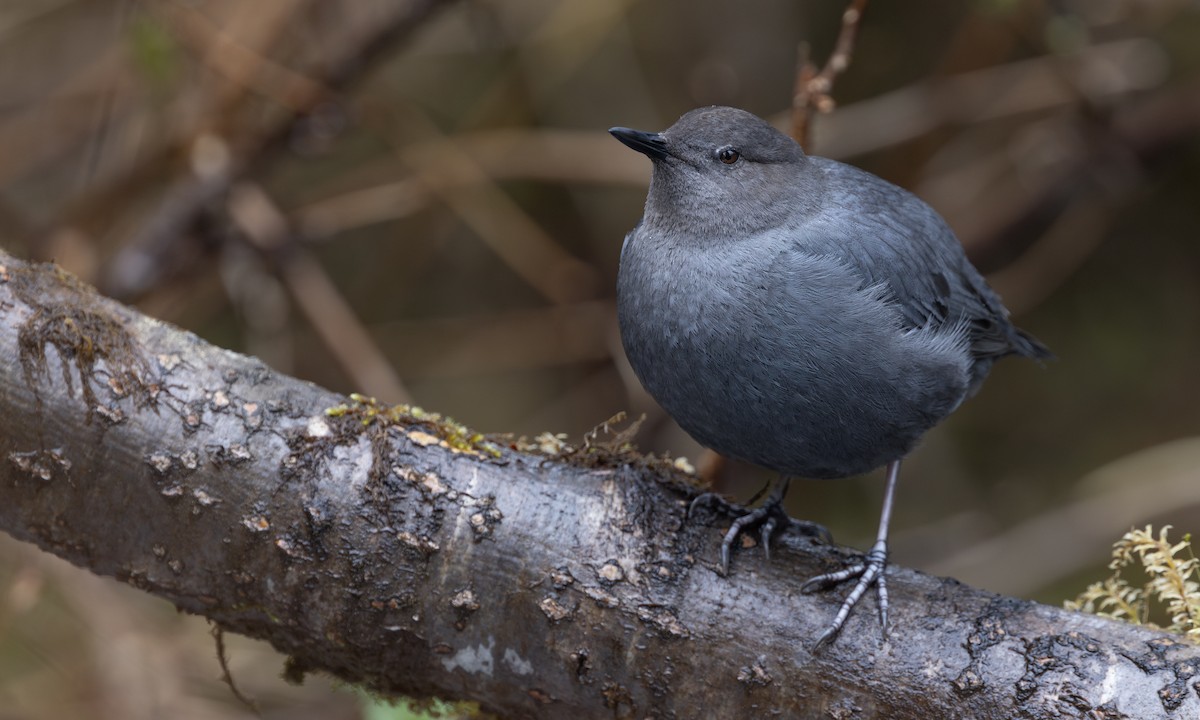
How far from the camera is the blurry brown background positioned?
465 cm

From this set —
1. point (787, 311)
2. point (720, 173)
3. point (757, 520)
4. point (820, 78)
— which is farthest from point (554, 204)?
point (757, 520)

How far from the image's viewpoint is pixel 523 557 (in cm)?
245

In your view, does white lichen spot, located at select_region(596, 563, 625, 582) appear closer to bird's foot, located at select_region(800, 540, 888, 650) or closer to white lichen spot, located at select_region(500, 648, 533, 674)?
white lichen spot, located at select_region(500, 648, 533, 674)

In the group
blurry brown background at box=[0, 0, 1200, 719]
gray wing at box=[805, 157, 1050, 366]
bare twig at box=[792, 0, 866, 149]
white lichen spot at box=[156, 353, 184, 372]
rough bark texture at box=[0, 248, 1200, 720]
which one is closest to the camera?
rough bark texture at box=[0, 248, 1200, 720]

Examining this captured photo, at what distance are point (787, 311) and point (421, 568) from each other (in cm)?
116

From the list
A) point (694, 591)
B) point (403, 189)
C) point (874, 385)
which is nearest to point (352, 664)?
point (694, 591)

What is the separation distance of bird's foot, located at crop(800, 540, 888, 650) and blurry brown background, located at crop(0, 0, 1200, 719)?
1669mm

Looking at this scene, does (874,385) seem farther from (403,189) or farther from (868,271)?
(403,189)

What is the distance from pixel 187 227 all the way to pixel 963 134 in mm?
4040

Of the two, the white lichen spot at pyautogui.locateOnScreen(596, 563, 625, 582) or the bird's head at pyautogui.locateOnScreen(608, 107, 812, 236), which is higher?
the bird's head at pyautogui.locateOnScreen(608, 107, 812, 236)

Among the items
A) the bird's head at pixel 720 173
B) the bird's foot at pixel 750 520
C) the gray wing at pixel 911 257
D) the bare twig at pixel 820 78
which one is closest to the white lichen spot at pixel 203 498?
the bird's foot at pixel 750 520

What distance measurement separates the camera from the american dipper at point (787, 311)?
2.77m

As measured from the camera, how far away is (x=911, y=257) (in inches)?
124

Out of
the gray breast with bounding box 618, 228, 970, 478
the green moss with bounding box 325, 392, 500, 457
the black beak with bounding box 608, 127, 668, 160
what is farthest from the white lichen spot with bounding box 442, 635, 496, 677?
the black beak with bounding box 608, 127, 668, 160
